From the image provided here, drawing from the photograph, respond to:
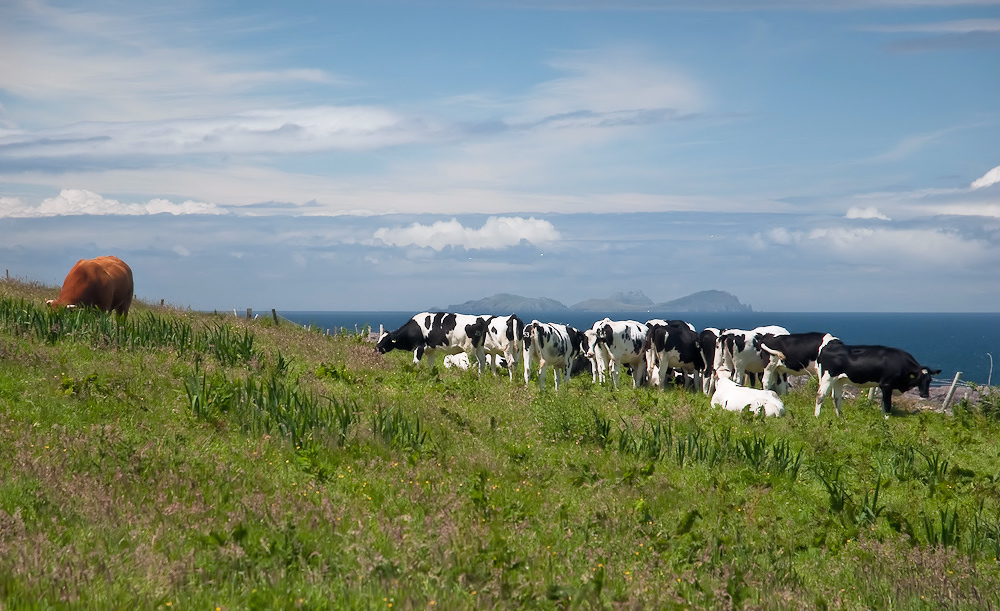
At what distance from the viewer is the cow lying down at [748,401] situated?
17.1m

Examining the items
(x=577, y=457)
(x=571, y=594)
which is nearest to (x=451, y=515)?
(x=571, y=594)

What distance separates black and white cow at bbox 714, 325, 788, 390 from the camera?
2255cm

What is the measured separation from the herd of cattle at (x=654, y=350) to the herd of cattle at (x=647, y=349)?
0.03m

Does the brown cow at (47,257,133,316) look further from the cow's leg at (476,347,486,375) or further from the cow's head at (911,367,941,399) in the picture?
the cow's head at (911,367,941,399)

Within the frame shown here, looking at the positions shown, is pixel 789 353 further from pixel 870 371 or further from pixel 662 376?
pixel 662 376

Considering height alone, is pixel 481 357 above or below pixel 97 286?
below

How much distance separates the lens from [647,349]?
2397 centimetres

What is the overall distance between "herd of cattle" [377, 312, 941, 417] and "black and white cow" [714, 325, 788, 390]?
0.03 m

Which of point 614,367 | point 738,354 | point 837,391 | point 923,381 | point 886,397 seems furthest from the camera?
point 614,367

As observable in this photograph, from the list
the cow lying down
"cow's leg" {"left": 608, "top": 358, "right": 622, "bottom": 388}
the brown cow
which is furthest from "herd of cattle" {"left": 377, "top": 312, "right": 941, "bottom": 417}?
the brown cow

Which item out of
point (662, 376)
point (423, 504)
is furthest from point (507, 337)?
point (423, 504)

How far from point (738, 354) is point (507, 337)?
667cm

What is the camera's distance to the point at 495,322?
78.0 ft

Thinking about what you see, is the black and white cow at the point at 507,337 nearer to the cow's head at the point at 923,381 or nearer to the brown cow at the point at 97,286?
the brown cow at the point at 97,286
